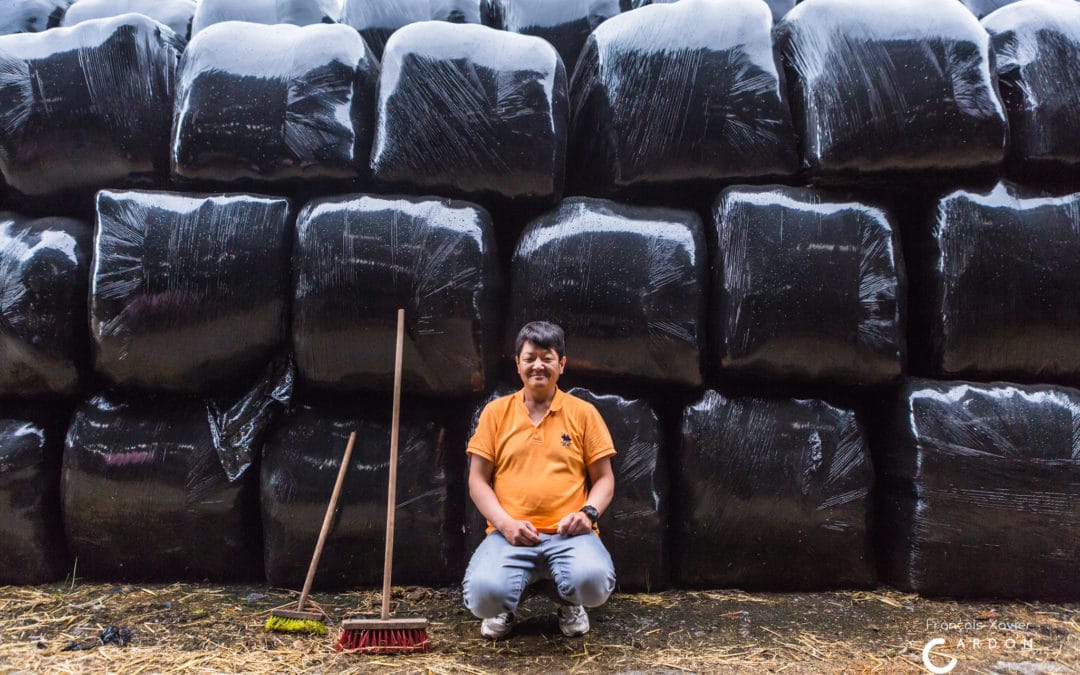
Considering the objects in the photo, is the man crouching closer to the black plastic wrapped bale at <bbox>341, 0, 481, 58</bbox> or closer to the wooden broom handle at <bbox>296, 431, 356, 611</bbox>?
the wooden broom handle at <bbox>296, 431, 356, 611</bbox>

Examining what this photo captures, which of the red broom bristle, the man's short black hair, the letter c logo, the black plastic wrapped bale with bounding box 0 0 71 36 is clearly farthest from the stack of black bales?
the letter c logo

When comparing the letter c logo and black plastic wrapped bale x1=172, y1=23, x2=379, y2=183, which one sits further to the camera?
black plastic wrapped bale x1=172, y1=23, x2=379, y2=183

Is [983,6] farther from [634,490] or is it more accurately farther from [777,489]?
[634,490]

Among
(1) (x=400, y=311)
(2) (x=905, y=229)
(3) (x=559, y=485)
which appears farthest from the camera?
Answer: (2) (x=905, y=229)

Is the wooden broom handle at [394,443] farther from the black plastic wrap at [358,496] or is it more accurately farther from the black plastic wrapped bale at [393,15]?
the black plastic wrapped bale at [393,15]

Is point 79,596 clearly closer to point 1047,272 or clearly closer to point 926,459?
point 926,459

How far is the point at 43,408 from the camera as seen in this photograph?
219 centimetres

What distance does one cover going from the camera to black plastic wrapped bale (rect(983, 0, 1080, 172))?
2.03 metres

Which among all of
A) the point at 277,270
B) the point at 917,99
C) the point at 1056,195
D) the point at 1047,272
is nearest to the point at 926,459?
the point at 1047,272

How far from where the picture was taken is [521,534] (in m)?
1.74

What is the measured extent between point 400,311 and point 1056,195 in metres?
1.81

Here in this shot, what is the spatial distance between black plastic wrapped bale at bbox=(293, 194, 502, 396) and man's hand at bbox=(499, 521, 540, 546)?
0.47 m

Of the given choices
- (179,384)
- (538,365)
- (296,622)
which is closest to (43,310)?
(179,384)

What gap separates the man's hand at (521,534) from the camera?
173 cm
